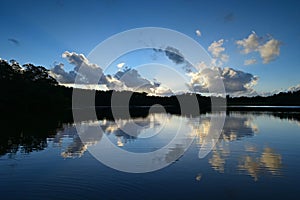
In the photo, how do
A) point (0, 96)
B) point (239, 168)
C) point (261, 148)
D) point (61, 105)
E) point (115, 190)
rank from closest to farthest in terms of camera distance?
point (115, 190)
point (239, 168)
point (261, 148)
point (0, 96)
point (61, 105)

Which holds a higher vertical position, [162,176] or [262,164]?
[262,164]

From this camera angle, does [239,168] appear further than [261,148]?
No

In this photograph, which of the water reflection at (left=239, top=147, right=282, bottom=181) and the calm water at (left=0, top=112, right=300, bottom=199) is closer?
the calm water at (left=0, top=112, right=300, bottom=199)

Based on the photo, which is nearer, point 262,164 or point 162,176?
point 162,176

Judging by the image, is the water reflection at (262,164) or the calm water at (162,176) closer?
the calm water at (162,176)

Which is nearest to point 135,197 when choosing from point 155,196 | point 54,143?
point 155,196

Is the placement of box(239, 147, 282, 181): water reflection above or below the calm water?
above

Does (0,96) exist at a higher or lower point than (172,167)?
higher

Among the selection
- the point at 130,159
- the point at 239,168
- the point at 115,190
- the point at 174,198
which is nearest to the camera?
A: the point at 174,198

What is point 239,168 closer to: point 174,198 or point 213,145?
point 174,198

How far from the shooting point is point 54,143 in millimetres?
24297

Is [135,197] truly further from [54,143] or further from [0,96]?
[0,96]

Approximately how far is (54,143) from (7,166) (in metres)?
8.76

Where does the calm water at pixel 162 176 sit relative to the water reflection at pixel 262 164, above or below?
below
